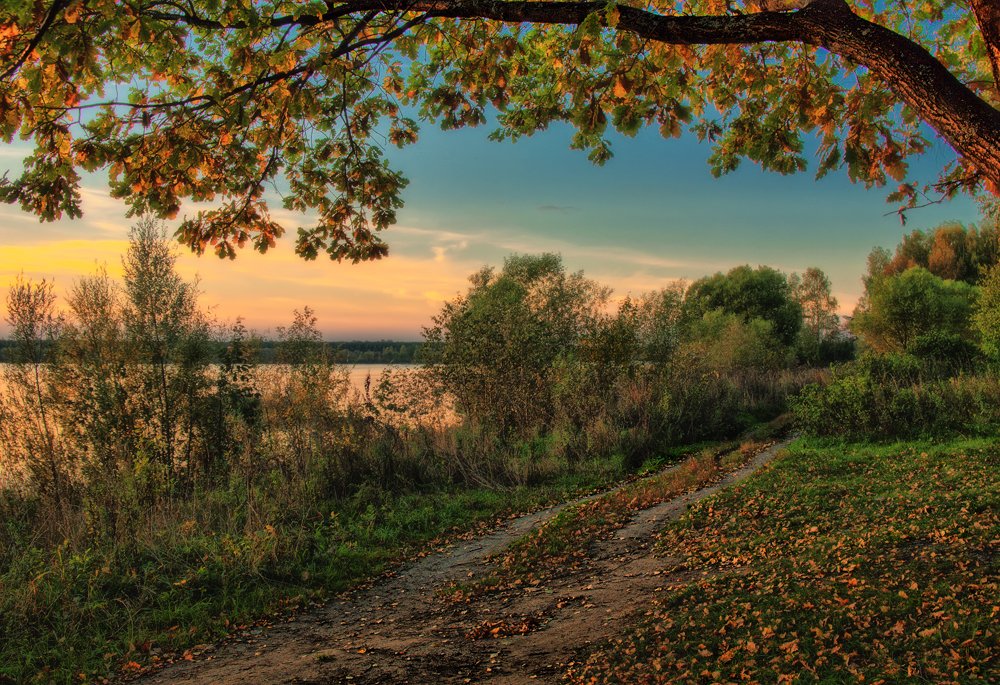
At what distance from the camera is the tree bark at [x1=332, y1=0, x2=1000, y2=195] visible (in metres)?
3.93

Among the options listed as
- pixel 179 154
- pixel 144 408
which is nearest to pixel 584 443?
pixel 144 408

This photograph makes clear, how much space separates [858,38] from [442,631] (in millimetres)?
5488

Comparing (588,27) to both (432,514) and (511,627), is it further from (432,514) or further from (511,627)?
(432,514)

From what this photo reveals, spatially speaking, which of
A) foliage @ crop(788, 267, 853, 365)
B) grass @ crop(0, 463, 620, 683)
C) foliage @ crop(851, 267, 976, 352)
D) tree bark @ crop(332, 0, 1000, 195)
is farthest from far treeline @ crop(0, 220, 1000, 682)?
foliage @ crop(788, 267, 853, 365)

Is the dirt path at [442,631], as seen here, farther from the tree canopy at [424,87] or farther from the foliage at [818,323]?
the foliage at [818,323]

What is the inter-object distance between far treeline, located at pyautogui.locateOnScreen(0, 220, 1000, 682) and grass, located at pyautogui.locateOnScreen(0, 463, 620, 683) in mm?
30

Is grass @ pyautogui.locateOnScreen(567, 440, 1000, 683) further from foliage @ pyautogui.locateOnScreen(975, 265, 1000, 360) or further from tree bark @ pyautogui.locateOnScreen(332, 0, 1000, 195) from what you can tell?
foliage @ pyautogui.locateOnScreen(975, 265, 1000, 360)

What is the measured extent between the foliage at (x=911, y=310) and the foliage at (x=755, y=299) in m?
9.56

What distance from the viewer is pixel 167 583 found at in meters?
7.14

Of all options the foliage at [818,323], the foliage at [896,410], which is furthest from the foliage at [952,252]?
the foliage at [896,410]

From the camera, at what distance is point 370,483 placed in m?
11.6

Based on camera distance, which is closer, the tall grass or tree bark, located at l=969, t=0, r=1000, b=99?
tree bark, located at l=969, t=0, r=1000, b=99

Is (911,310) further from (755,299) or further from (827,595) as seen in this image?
(827,595)

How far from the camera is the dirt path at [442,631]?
4.84m
